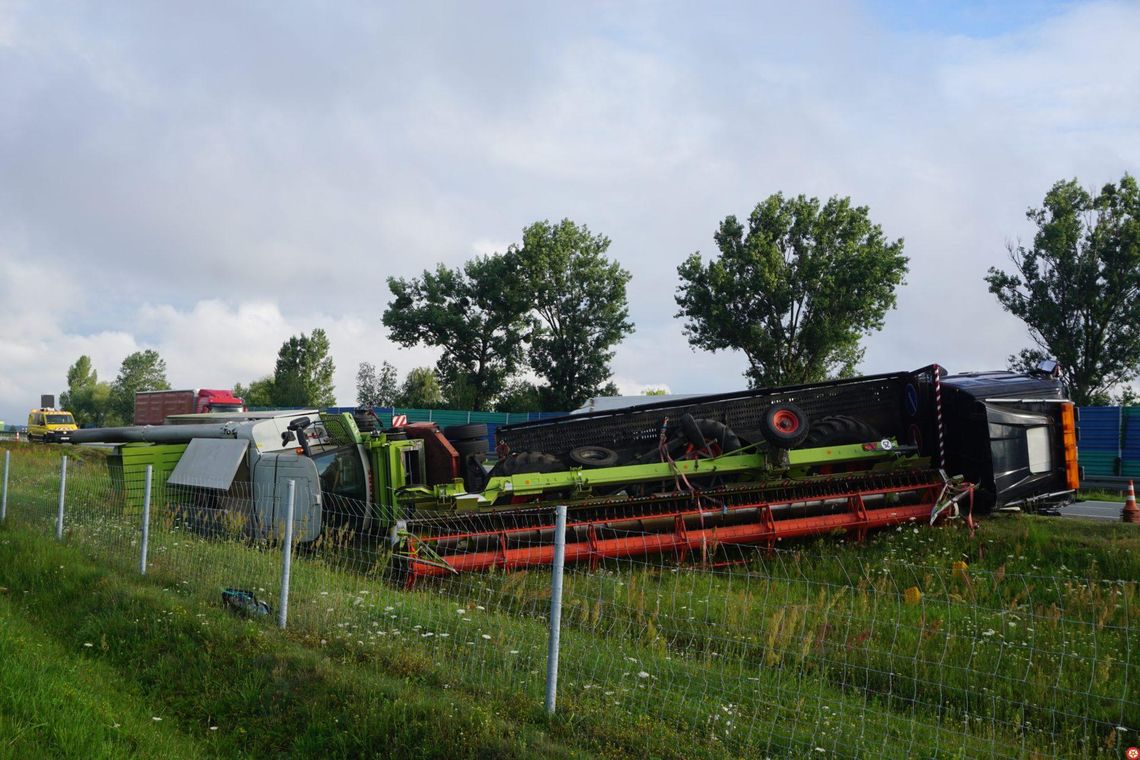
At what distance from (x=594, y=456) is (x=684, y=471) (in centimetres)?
103

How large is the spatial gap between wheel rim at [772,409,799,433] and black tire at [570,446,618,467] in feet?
6.06

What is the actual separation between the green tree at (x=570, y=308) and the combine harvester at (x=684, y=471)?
37573 millimetres

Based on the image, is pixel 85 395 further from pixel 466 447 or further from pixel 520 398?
pixel 466 447

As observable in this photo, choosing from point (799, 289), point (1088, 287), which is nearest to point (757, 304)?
point (799, 289)

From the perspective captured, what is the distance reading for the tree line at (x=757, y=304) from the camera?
32875 millimetres

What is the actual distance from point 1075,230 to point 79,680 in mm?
37332

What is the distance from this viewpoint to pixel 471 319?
48.4m

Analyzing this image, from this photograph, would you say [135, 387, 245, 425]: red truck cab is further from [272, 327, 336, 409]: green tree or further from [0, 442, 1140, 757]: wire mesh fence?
[272, 327, 336, 409]: green tree

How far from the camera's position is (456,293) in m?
48.6

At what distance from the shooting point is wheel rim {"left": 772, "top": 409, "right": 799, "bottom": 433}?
9.27m

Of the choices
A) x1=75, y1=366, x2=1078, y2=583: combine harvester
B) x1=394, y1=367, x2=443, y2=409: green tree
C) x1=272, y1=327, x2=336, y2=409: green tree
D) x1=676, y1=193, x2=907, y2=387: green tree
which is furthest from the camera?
x1=272, y1=327, x2=336, y2=409: green tree

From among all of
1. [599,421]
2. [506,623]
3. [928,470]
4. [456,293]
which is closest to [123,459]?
[599,421]

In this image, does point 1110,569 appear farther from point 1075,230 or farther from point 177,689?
point 1075,230

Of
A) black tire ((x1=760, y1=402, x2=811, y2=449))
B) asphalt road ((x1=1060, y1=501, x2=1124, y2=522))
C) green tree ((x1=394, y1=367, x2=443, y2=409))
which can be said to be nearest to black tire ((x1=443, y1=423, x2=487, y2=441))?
black tire ((x1=760, y1=402, x2=811, y2=449))
